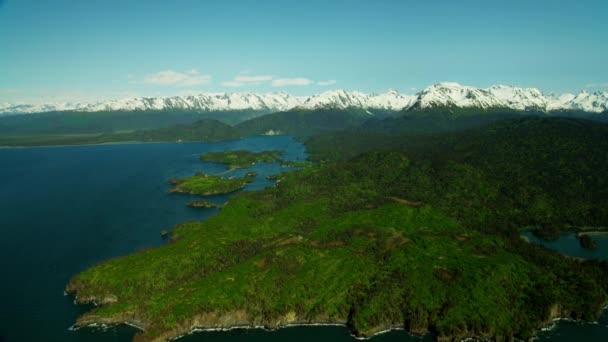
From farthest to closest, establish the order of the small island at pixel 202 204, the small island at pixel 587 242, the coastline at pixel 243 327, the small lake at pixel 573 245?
the small island at pixel 202 204 → the small island at pixel 587 242 → the small lake at pixel 573 245 → the coastline at pixel 243 327

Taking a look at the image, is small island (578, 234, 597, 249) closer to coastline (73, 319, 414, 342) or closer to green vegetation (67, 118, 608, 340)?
green vegetation (67, 118, 608, 340)

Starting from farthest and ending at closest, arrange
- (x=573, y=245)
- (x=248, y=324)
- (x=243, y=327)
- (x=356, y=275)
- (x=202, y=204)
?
(x=202, y=204) → (x=573, y=245) → (x=356, y=275) → (x=248, y=324) → (x=243, y=327)

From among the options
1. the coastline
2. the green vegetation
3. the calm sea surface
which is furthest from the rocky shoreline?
the calm sea surface

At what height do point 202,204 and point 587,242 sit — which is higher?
point 202,204

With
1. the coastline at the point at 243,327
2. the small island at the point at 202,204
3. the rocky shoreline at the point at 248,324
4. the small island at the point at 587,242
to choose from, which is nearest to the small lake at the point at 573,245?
the small island at the point at 587,242

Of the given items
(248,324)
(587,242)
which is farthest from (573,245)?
(248,324)

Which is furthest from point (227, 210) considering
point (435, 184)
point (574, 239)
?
point (574, 239)

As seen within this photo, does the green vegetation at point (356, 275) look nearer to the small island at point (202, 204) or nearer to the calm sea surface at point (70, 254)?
the calm sea surface at point (70, 254)

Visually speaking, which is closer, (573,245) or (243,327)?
(243,327)

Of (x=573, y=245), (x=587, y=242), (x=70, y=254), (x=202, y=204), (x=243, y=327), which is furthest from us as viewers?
(x=202, y=204)

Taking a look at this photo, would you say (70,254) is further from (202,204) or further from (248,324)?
(248,324)

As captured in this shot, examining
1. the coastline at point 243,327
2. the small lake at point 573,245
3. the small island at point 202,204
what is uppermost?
the small island at point 202,204
